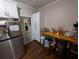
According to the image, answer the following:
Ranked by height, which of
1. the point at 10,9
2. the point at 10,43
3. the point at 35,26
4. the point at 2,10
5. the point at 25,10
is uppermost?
the point at 25,10

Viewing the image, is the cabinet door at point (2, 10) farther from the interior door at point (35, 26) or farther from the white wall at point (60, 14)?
the white wall at point (60, 14)

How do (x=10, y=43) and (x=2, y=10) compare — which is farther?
(x=2, y=10)

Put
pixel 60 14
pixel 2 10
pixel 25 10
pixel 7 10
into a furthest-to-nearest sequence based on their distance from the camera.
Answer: pixel 25 10, pixel 60 14, pixel 7 10, pixel 2 10

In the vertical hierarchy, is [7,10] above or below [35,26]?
above

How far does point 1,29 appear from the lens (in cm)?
201

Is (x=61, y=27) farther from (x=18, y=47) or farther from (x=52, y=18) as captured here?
(x=18, y=47)

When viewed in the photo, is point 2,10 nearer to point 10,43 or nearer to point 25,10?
point 10,43

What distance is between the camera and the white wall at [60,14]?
2.59 m

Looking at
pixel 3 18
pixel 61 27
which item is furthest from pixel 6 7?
pixel 61 27

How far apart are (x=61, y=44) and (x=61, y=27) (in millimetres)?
1104

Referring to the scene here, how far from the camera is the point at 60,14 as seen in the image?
3.05 metres

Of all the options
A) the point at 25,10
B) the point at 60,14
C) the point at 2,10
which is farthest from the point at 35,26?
the point at 2,10

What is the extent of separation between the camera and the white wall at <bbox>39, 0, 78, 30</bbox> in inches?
102

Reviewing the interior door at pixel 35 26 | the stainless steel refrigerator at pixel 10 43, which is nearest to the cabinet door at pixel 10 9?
the stainless steel refrigerator at pixel 10 43
